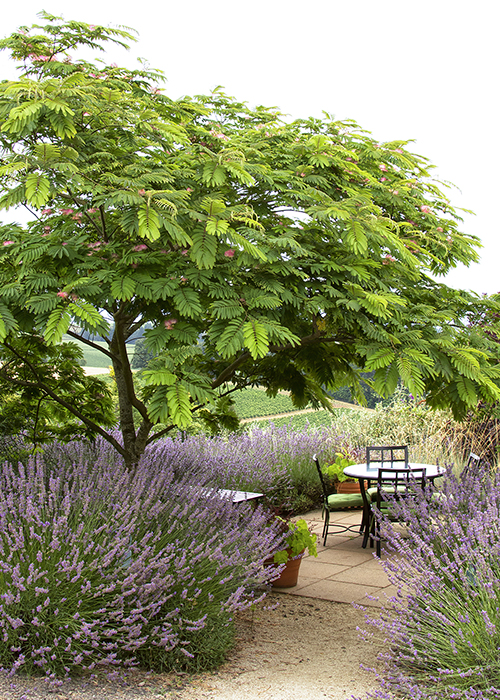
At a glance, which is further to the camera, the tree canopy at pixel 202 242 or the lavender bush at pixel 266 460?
the lavender bush at pixel 266 460

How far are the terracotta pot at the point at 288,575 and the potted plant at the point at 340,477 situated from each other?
3.51 metres

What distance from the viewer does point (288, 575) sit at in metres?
5.59

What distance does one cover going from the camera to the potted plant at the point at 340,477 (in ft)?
29.9

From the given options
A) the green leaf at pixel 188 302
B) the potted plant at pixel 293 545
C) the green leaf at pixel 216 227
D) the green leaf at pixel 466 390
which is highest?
the green leaf at pixel 216 227

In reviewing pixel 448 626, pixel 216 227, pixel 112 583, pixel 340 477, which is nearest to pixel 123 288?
pixel 216 227

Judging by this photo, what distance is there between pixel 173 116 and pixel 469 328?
2979mm

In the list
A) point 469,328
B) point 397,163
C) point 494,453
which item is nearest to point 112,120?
point 397,163

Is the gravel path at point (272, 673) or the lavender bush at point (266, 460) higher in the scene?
the lavender bush at point (266, 460)

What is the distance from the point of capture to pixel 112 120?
13.8 feet

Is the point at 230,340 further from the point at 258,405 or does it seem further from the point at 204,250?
the point at 258,405

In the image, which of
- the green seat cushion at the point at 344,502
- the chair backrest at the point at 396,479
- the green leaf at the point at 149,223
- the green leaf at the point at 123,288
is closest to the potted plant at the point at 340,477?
the chair backrest at the point at 396,479

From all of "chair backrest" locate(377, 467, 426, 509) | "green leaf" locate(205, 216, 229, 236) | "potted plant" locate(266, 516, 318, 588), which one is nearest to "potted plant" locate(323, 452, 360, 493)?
"chair backrest" locate(377, 467, 426, 509)

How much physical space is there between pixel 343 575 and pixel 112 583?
325 cm

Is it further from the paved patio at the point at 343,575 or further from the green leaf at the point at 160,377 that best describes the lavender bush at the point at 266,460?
the green leaf at the point at 160,377
